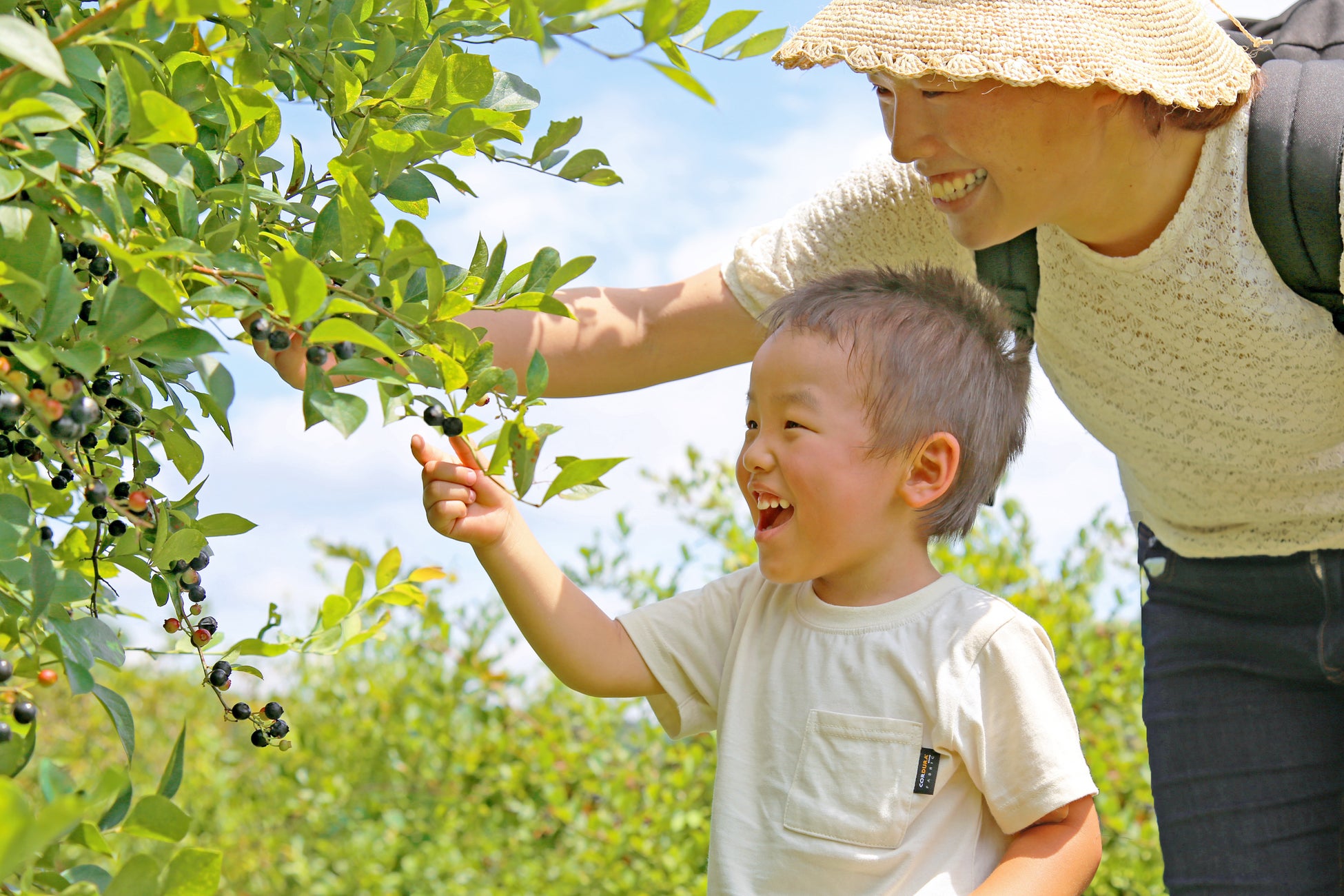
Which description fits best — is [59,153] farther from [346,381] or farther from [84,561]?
[84,561]

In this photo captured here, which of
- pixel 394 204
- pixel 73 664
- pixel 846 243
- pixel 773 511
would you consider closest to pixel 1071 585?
pixel 846 243

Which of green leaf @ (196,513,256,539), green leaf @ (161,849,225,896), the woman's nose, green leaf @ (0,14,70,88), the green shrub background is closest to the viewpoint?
green leaf @ (0,14,70,88)

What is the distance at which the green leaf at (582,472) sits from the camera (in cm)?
107

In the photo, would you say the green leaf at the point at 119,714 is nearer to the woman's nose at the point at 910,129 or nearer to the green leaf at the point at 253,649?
the green leaf at the point at 253,649

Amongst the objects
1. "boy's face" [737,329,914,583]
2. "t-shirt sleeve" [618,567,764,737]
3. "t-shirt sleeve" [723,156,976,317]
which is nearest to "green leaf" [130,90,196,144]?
"boy's face" [737,329,914,583]

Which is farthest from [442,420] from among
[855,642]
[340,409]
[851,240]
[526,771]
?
[526,771]

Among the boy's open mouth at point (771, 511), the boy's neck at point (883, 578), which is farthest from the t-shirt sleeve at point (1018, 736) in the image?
the boy's open mouth at point (771, 511)

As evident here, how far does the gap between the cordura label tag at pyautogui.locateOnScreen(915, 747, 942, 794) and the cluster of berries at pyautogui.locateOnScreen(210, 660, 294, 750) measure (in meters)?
0.75

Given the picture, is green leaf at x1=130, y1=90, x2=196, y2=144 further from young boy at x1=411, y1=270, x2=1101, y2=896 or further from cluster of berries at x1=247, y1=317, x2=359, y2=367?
young boy at x1=411, y1=270, x2=1101, y2=896

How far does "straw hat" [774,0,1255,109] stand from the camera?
1.59 metres

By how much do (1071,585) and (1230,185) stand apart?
6.85 ft

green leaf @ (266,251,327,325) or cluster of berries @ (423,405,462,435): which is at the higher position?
cluster of berries @ (423,405,462,435)

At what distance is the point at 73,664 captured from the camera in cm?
93

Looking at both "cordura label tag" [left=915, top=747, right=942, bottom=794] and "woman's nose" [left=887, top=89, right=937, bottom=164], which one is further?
"woman's nose" [left=887, top=89, right=937, bottom=164]
